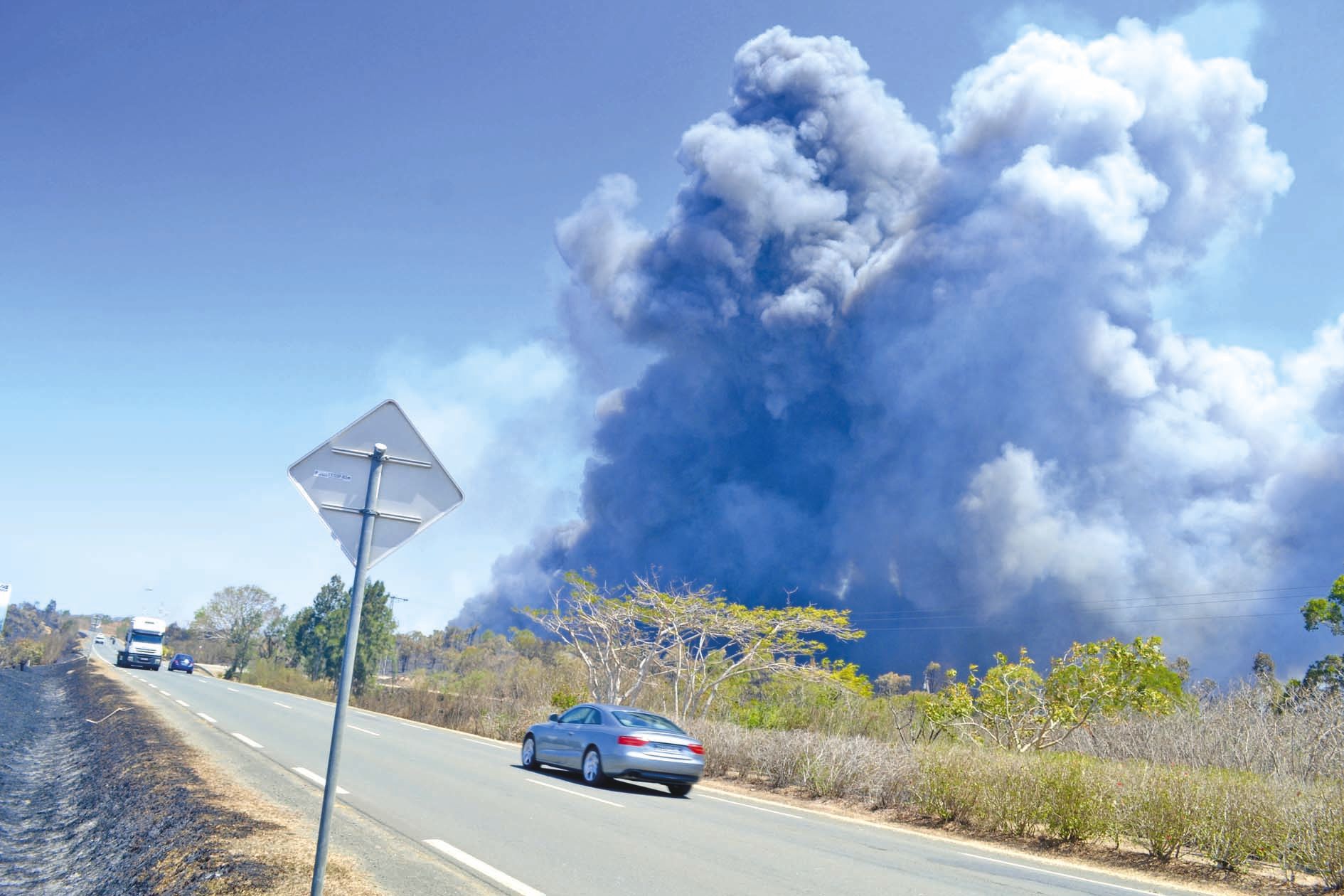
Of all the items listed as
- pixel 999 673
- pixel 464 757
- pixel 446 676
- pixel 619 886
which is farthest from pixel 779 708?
pixel 446 676

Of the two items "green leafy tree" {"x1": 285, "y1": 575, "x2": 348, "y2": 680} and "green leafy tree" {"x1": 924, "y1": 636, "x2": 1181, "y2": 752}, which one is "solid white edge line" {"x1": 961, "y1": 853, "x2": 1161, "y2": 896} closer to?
"green leafy tree" {"x1": 924, "y1": 636, "x2": 1181, "y2": 752}

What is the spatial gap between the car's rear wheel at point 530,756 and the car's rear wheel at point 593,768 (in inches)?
74.1

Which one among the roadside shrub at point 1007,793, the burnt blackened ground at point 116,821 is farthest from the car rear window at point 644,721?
the burnt blackened ground at point 116,821

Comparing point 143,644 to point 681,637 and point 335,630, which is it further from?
point 681,637

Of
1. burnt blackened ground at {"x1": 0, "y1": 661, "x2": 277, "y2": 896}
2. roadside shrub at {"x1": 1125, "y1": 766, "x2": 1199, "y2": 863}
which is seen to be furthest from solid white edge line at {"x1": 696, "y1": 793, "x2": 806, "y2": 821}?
burnt blackened ground at {"x1": 0, "y1": 661, "x2": 277, "y2": 896}

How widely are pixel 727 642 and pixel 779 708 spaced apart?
3.91m

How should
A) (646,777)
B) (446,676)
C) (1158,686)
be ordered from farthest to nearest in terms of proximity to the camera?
(446,676) → (1158,686) → (646,777)

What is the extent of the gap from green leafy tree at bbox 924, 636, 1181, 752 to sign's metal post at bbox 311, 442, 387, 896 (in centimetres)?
1587

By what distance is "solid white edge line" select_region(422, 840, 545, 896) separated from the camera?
6.91 meters

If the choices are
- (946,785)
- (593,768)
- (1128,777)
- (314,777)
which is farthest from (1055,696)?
(314,777)

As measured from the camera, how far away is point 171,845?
7.59 meters

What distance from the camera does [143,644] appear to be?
5481cm

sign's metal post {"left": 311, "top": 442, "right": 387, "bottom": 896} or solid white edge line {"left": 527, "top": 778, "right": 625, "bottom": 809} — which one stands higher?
sign's metal post {"left": 311, "top": 442, "right": 387, "bottom": 896}

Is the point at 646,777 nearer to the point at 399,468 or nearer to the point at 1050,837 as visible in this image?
the point at 1050,837
